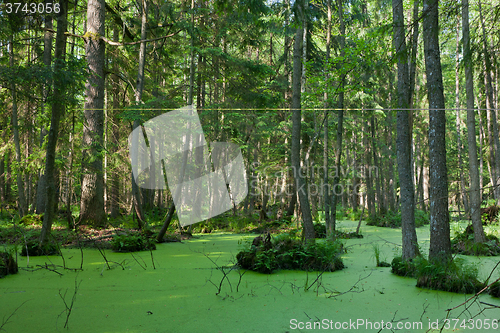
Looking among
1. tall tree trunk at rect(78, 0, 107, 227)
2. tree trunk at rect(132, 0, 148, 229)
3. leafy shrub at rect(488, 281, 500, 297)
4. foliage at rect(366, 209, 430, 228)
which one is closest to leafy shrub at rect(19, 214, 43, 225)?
tall tree trunk at rect(78, 0, 107, 227)

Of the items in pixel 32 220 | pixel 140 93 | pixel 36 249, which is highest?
pixel 140 93

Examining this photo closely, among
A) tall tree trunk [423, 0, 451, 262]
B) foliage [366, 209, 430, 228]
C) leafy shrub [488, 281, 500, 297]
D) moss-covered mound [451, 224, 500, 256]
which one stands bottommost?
foliage [366, 209, 430, 228]

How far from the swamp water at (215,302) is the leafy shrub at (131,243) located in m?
1.48

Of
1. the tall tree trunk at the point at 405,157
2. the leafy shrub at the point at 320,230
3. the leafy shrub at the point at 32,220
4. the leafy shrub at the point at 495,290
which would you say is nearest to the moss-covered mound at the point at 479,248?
the tall tree trunk at the point at 405,157

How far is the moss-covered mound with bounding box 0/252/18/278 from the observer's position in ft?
14.2

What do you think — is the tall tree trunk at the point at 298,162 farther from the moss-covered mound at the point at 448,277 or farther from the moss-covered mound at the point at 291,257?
the moss-covered mound at the point at 448,277

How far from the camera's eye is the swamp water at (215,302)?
2.74 metres

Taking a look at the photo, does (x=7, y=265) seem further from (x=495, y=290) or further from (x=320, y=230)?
(x=320, y=230)

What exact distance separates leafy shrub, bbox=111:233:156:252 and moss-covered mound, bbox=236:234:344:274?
8.56 ft

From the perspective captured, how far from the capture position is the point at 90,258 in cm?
574

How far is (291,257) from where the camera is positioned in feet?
17.9

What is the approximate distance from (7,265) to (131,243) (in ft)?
8.34

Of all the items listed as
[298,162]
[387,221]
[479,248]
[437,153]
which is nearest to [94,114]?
Result: [298,162]

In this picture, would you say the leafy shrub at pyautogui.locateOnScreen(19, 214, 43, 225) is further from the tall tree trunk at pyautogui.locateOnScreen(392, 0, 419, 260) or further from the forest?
the tall tree trunk at pyautogui.locateOnScreen(392, 0, 419, 260)
